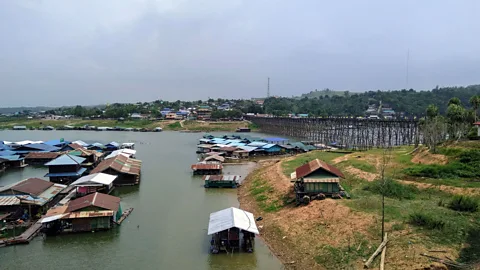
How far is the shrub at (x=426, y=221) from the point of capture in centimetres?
1680

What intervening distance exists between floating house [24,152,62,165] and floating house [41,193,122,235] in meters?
29.2

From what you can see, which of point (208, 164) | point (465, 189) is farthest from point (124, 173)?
point (465, 189)

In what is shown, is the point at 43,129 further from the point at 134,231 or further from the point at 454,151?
the point at 454,151

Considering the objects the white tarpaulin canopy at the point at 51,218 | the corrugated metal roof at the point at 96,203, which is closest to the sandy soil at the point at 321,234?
the corrugated metal roof at the point at 96,203

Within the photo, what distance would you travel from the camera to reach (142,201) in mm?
28172

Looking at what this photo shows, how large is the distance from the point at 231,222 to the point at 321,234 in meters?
4.84

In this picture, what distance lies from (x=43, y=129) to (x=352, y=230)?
379 feet

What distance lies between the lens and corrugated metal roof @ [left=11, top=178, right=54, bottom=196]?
24.2 metres

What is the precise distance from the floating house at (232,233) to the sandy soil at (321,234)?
1.40 meters

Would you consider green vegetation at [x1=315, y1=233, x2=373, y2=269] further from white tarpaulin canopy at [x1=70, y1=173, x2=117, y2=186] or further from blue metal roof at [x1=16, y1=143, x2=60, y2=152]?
blue metal roof at [x1=16, y1=143, x2=60, y2=152]

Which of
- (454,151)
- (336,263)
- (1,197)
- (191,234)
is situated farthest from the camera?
(454,151)

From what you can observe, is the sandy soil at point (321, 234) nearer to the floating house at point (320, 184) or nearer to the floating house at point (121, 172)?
the floating house at point (320, 184)

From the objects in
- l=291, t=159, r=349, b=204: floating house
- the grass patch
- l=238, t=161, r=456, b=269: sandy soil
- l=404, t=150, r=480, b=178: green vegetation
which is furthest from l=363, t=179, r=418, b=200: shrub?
the grass patch

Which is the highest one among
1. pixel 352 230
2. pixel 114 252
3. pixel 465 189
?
pixel 465 189
